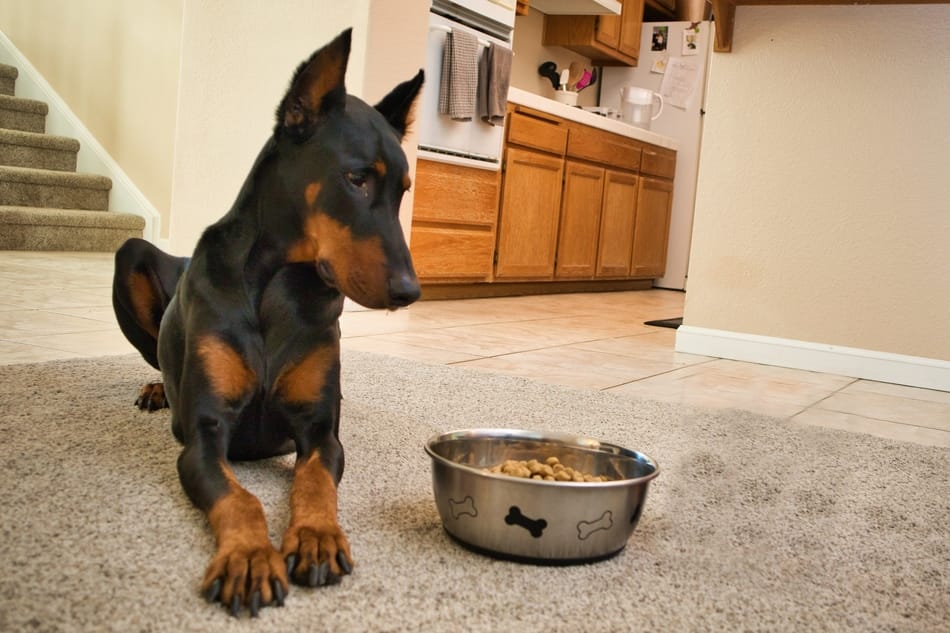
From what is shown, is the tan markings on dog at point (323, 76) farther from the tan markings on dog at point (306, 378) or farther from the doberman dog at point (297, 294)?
the tan markings on dog at point (306, 378)

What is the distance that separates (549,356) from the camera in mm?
3326

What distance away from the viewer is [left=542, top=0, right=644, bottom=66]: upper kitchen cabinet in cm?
707

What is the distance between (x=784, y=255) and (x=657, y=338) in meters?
0.75

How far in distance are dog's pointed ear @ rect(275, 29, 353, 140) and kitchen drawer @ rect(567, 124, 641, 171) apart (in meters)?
4.77

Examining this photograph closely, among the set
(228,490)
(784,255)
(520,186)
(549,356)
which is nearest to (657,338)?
(784,255)

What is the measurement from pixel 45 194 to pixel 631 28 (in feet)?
15.1

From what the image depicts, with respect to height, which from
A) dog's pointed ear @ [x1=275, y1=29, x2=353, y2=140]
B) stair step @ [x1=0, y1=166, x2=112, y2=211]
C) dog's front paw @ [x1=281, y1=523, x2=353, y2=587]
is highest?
dog's pointed ear @ [x1=275, y1=29, x2=353, y2=140]

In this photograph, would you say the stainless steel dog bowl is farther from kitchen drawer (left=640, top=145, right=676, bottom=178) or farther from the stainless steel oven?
kitchen drawer (left=640, top=145, right=676, bottom=178)

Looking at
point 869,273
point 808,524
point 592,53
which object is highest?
point 592,53

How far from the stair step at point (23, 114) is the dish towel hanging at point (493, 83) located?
3.32m

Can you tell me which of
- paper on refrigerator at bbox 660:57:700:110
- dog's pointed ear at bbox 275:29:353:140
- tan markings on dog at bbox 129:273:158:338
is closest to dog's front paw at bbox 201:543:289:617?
dog's pointed ear at bbox 275:29:353:140

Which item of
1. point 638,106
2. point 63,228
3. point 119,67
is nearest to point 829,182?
point 638,106

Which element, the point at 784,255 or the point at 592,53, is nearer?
the point at 784,255

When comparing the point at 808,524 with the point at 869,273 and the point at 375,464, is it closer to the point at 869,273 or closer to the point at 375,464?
the point at 375,464
